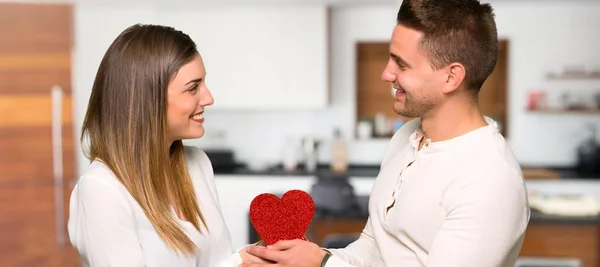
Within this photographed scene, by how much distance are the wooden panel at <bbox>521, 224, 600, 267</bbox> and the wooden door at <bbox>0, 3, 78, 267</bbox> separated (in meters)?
3.12

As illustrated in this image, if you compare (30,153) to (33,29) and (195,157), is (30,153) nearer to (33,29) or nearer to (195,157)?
(33,29)

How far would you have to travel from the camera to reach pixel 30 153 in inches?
196

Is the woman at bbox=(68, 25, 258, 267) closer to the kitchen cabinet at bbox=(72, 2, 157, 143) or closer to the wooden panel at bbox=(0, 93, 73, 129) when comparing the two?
the wooden panel at bbox=(0, 93, 73, 129)

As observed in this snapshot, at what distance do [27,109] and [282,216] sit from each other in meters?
3.70

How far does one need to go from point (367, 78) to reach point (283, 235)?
4281 mm

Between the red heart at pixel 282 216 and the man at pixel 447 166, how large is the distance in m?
0.06

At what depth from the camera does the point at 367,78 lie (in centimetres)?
600

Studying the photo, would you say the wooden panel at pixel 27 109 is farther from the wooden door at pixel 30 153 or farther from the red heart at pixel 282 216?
the red heart at pixel 282 216

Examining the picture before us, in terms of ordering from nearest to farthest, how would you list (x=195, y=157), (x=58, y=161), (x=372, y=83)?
1. (x=195, y=157)
2. (x=58, y=161)
3. (x=372, y=83)

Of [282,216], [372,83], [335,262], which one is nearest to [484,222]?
[335,262]

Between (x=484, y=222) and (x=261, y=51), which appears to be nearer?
(x=484, y=222)

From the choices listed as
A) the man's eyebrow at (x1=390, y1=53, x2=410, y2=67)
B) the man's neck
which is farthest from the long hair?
the man's neck

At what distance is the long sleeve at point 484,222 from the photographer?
1.53 meters

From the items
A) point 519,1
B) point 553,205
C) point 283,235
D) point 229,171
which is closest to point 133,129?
point 283,235
